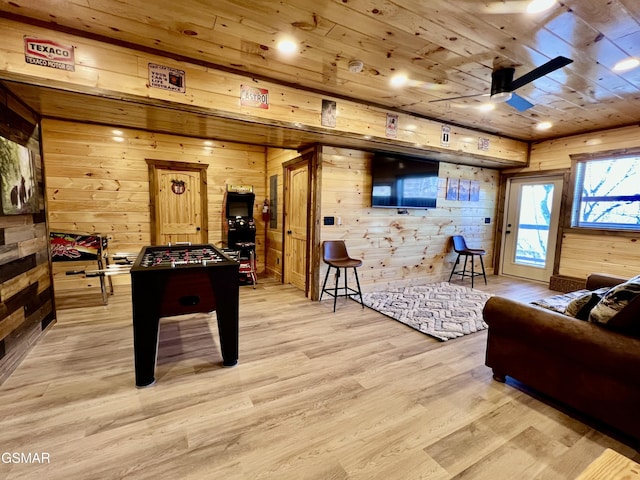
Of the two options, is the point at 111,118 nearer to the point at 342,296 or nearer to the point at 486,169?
the point at 342,296

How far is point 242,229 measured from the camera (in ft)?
16.6

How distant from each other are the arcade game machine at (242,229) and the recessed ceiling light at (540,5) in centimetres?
427

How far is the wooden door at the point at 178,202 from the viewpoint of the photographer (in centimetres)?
480

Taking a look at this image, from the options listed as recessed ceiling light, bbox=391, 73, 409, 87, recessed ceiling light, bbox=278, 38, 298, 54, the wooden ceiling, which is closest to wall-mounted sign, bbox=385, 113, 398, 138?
the wooden ceiling

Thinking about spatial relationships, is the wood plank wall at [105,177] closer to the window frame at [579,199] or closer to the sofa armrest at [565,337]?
the sofa armrest at [565,337]

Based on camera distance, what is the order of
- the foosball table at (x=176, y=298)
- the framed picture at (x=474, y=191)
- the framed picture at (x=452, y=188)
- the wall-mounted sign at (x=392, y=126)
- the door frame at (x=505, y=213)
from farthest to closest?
1. the framed picture at (x=474, y=191)
2. the framed picture at (x=452, y=188)
3. the door frame at (x=505, y=213)
4. the wall-mounted sign at (x=392, y=126)
5. the foosball table at (x=176, y=298)

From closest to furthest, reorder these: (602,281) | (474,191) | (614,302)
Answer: (614,302) < (602,281) < (474,191)

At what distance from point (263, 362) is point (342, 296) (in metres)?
2.02

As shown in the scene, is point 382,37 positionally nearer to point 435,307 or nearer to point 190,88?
point 190,88

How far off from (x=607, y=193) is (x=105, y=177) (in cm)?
750

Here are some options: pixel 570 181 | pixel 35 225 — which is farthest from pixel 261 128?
pixel 570 181

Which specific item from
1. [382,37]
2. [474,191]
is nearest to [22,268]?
[382,37]

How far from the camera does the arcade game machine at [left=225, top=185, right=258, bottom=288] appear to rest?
16.4 feet

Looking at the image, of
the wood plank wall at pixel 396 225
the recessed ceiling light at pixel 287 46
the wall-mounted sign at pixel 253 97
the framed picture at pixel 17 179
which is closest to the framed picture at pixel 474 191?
the wood plank wall at pixel 396 225
